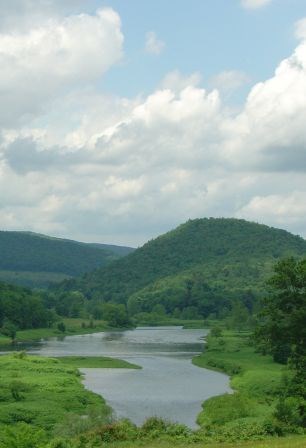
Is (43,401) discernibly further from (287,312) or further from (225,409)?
(287,312)

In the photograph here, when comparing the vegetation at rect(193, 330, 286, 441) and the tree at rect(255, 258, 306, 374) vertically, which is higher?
the tree at rect(255, 258, 306, 374)

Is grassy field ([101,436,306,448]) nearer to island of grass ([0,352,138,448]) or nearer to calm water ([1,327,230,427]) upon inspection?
island of grass ([0,352,138,448])

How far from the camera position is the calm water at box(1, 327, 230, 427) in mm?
68688

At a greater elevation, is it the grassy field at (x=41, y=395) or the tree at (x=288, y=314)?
the tree at (x=288, y=314)

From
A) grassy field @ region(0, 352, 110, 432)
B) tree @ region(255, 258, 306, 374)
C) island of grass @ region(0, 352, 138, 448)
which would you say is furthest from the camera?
tree @ region(255, 258, 306, 374)

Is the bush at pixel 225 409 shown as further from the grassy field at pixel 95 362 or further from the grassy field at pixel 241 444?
the grassy field at pixel 95 362

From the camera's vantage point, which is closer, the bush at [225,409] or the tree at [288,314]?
the bush at [225,409]

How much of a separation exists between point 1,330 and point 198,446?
137 metres

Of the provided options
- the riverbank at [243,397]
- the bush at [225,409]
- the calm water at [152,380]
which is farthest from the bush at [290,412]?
the calm water at [152,380]

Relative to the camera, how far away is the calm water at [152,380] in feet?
225

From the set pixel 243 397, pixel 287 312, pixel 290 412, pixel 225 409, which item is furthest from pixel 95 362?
pixel 290 412

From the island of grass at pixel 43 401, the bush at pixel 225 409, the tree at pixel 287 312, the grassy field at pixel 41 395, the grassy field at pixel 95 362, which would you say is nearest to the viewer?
the island of grass at pixel 43 401

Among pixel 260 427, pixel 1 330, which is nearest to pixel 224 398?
pixel 260 427

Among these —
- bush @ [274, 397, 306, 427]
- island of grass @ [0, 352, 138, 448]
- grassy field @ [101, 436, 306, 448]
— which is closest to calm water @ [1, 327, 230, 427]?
island of grass @ [0, 352, 138, 448]
